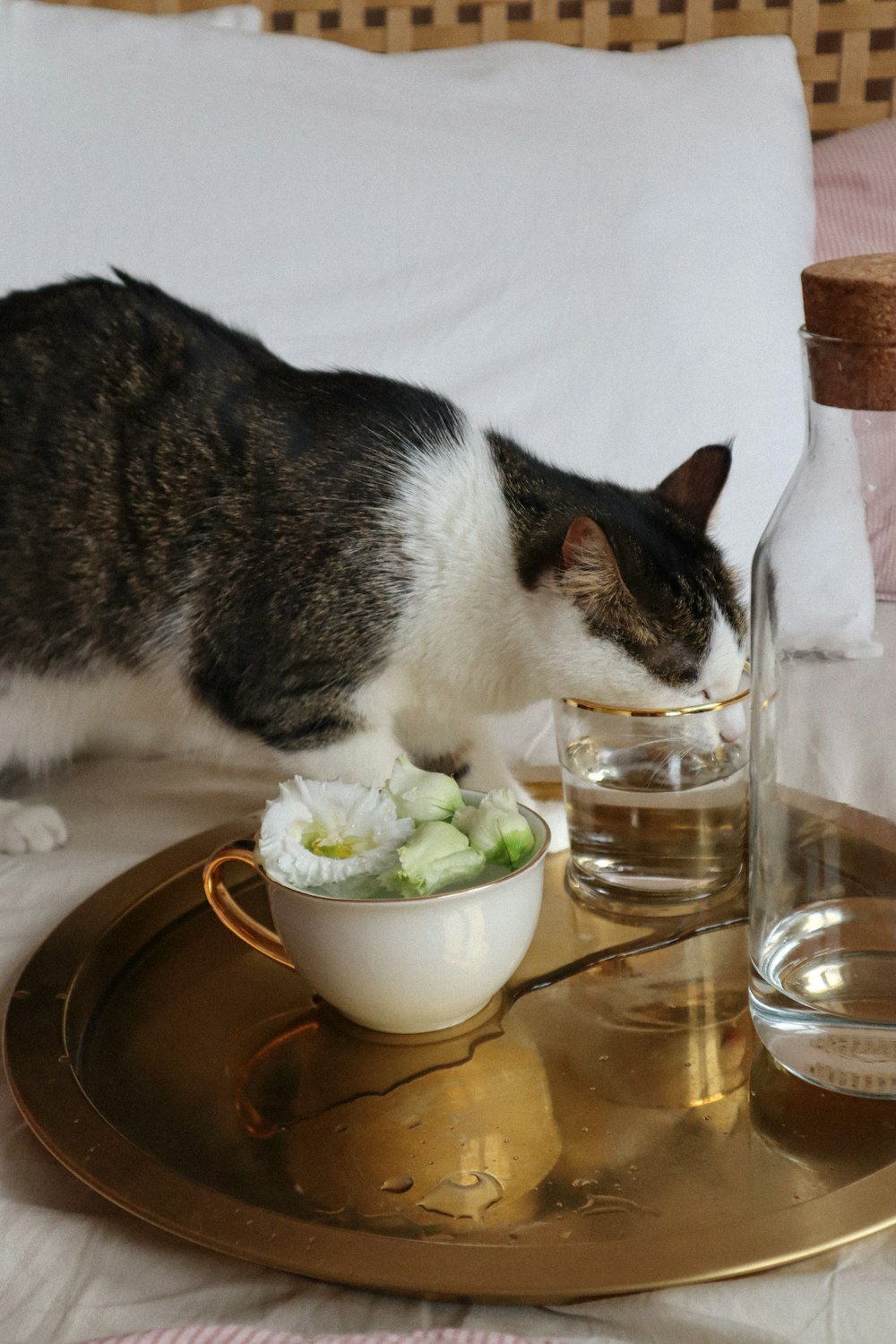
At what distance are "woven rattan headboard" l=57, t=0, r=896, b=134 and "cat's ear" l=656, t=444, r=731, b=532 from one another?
2.34ft

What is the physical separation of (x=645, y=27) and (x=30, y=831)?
1039 millimetres

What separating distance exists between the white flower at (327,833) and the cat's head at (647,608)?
254mm

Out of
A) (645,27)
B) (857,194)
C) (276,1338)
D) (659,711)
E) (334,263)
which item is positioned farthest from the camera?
(645,27)

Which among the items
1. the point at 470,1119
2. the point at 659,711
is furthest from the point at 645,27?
the point at 470,1119

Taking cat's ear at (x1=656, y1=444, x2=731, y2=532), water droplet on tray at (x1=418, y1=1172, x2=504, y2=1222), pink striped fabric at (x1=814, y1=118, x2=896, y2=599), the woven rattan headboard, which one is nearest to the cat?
cat's ear at (x1=656, y1=444, x2=731, y2=532)

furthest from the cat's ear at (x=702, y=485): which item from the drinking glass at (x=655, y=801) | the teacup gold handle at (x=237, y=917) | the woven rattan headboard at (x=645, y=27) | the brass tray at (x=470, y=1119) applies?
the woven rattan headboard at (x=645, y=27)

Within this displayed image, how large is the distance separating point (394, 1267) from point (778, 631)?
30 cm

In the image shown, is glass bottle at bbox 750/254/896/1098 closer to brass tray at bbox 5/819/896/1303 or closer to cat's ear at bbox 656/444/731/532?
brass tray at bbox 5/819/896/1303

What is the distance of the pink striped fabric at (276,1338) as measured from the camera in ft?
1.40

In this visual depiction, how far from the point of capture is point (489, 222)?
3.56 ft

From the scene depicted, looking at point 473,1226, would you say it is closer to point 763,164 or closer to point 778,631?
point 778,631

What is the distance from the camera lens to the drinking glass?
2.40 ft

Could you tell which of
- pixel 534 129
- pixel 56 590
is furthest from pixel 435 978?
pixel 534 129

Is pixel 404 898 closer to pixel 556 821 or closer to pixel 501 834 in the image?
pixel 501 834
